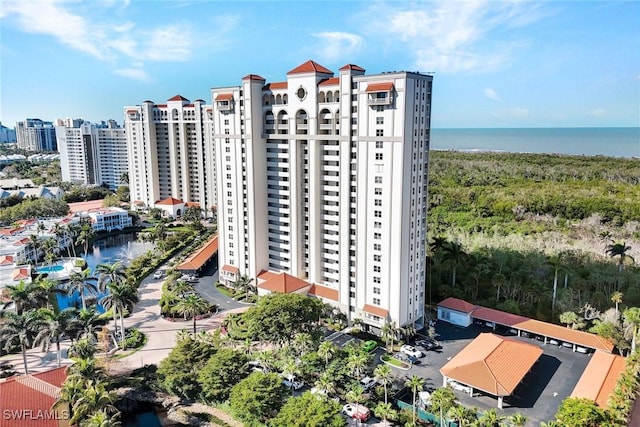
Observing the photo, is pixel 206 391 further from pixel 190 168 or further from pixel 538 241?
pixel 190 168

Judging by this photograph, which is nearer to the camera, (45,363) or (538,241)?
(45,363)

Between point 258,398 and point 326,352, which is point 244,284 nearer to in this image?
point 326,352

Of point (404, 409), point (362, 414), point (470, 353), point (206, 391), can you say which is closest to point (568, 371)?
point (470, 353)

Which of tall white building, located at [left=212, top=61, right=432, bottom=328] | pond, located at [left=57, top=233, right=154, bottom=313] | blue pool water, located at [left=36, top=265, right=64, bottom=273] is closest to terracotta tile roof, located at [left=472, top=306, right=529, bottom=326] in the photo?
tall white building, located at [left=212, top=61, right=432, bottom=328]

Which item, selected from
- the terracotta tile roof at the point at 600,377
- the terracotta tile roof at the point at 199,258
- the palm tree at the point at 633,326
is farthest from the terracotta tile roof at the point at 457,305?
the terracotta tile roof at the point at 199,258

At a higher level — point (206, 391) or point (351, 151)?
point (351, 151)

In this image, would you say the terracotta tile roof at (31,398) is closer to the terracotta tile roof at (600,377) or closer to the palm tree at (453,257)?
the terracotta tile roof at (600,377)

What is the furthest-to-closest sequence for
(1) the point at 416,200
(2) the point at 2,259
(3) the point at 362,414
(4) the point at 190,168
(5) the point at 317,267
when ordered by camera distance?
(4) the point at 190,168 → (2) the point at 2,259 → (5) the point at 317,267 → (1) the point at 416,200 → (3) the point at 362,414
